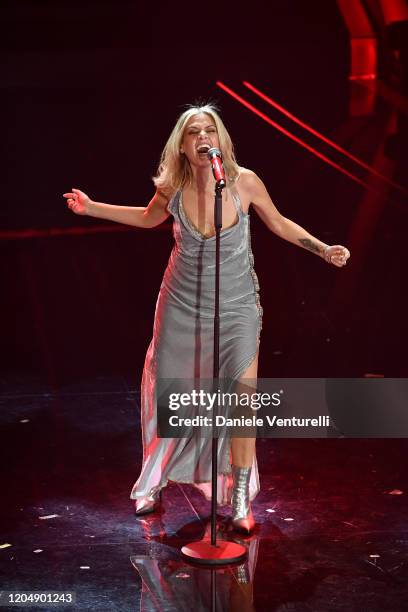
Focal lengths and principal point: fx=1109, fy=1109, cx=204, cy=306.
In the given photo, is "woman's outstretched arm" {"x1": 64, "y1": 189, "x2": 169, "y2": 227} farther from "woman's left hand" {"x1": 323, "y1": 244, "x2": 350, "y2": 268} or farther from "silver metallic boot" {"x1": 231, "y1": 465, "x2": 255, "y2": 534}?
"silver metallic boot" {"x1": 231, "y1": 465, "x2": 255, "y2": 534}

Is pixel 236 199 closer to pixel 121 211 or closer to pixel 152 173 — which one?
pixel 121 211

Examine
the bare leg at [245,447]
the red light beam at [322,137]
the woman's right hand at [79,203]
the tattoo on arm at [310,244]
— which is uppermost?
the red light beam at [322,137]

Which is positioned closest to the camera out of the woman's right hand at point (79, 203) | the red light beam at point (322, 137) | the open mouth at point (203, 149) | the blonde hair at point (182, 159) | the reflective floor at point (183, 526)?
the reflective floor at point (183, 526)

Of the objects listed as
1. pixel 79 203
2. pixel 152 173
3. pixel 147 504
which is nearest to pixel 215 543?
pixel 147 504

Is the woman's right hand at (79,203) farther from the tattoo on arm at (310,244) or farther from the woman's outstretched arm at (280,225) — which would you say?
the tattoo on arm at (310,244)

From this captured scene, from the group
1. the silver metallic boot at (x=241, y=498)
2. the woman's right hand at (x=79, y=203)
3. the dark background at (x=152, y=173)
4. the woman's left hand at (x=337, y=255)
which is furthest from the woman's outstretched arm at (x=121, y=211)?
the dark background at (x=152, y=173)

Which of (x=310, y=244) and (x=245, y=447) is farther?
(x=310, y=244)

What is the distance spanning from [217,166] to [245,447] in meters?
1.39

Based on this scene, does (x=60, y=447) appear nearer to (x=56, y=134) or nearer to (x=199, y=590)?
(x=199, y=590)

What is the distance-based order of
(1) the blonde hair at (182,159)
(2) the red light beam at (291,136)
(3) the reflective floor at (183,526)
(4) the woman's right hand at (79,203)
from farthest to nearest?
(2) the red light beam at (291,136) < (4) the woman's right hand at (79,203) < (1) the blonde hair at (182,159) < (3) the reflective floor at (183,526)

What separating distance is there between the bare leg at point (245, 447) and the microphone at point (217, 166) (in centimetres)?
102

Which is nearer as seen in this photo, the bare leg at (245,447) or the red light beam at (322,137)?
the bare leg at (245,447)

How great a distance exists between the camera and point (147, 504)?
17.7 ft

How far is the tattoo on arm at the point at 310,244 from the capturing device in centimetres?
527
